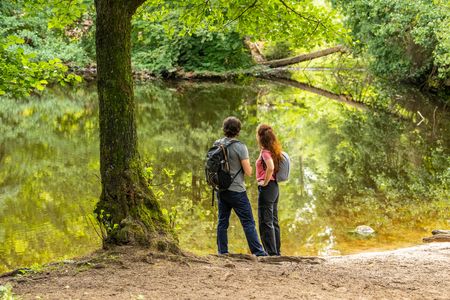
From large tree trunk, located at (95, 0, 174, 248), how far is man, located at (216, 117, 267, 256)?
116cm

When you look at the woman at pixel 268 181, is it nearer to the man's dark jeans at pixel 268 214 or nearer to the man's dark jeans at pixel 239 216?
the man's dark jeans at pixel 268 214

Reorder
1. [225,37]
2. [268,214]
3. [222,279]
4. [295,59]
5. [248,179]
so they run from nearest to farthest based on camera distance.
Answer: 1. [222,279]
2. [268,214]
3. [248,179]
4. [225,37]
5. [295,59]

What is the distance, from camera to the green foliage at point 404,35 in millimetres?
23953

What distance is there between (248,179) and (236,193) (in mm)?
6488

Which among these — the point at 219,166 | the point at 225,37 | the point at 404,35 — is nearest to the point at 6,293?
the point at 219,166

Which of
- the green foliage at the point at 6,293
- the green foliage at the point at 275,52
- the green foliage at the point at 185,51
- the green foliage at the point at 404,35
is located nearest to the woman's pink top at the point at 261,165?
the green foliage at the point at 6,293

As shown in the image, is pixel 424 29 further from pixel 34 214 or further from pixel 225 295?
pixel 225 295

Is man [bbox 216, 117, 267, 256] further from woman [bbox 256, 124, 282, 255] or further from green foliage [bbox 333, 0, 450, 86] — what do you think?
green foliage [bbox 333, 0, 450, 86]

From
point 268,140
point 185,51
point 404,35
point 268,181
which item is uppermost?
point 185,51

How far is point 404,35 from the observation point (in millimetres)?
28859

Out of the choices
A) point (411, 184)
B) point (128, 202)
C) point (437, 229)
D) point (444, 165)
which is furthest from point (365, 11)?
point (128, 202)

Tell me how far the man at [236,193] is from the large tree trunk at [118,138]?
1.16 m

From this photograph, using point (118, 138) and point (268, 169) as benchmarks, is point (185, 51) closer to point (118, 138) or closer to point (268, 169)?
point (268, 169)

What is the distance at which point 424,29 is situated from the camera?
952 inches
